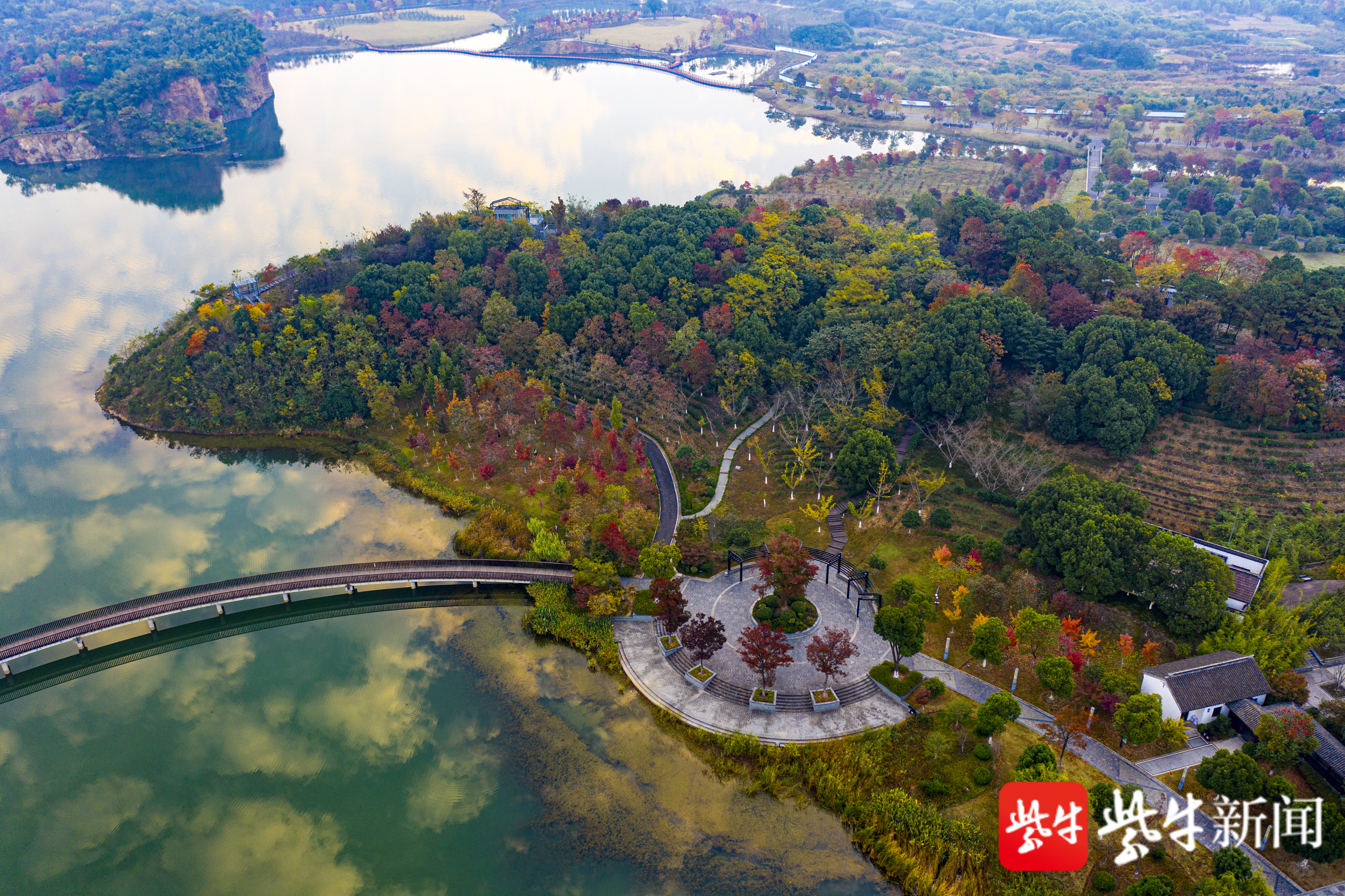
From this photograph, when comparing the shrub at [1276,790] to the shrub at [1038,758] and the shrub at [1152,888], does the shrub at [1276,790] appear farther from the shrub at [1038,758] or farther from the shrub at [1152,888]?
the shrub at [1038,758]

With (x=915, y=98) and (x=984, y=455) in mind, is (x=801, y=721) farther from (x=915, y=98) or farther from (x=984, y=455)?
(x=915, y=98)

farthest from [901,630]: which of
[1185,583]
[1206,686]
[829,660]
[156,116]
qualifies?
[156,116]

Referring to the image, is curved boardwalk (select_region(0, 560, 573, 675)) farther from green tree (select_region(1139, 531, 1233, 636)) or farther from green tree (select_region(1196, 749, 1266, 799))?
green tree (select_region(1196, 749, 1266, 799))

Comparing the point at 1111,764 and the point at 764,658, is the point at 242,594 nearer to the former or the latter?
the point at 764,658

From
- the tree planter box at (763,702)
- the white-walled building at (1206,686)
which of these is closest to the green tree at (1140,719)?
the white-walled building at (1206,686)

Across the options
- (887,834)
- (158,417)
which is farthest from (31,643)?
(887,834)
